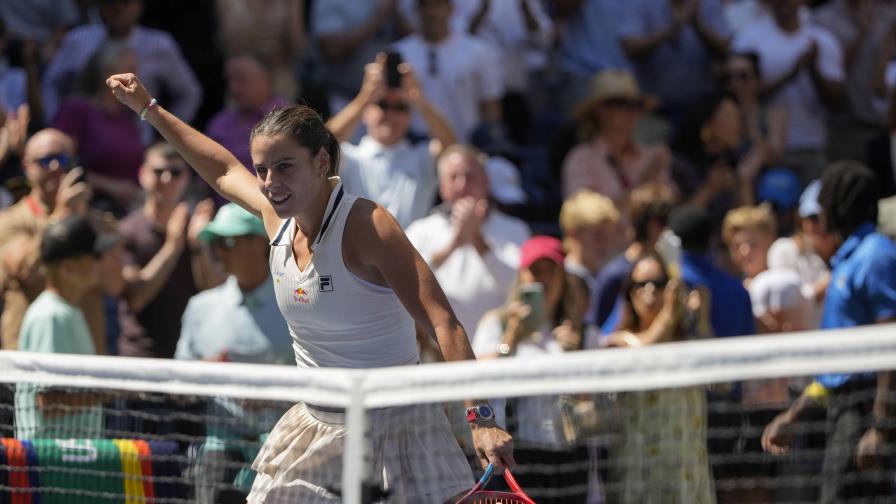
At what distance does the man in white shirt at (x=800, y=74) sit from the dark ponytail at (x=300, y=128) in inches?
269

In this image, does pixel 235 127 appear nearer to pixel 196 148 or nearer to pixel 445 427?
pixel 196 148

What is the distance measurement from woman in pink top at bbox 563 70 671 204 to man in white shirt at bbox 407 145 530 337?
1663 millimetres

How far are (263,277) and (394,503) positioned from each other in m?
2.61

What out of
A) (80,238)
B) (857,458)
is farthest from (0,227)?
(857,458)

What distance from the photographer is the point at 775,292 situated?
7.95m

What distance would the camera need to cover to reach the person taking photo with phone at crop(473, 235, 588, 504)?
6.19m

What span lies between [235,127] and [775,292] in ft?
11.8

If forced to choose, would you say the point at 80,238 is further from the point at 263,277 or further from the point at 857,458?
the point at 857,458

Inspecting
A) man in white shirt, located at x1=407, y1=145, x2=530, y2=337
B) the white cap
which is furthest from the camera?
the white cap

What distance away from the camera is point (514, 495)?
4.52 meters

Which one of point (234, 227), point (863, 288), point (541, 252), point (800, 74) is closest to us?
point (863, 288)

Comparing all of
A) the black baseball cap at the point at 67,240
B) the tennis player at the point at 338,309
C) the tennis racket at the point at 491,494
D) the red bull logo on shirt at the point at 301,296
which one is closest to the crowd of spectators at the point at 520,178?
the black baseball cap at the point at 67,240

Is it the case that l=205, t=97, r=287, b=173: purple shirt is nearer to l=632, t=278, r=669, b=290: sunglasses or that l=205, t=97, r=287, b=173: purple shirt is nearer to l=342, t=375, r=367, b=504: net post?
l=632, t=278, r=669, b=290: sunglasses

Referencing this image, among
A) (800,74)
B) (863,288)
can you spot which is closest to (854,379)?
(863,288)
